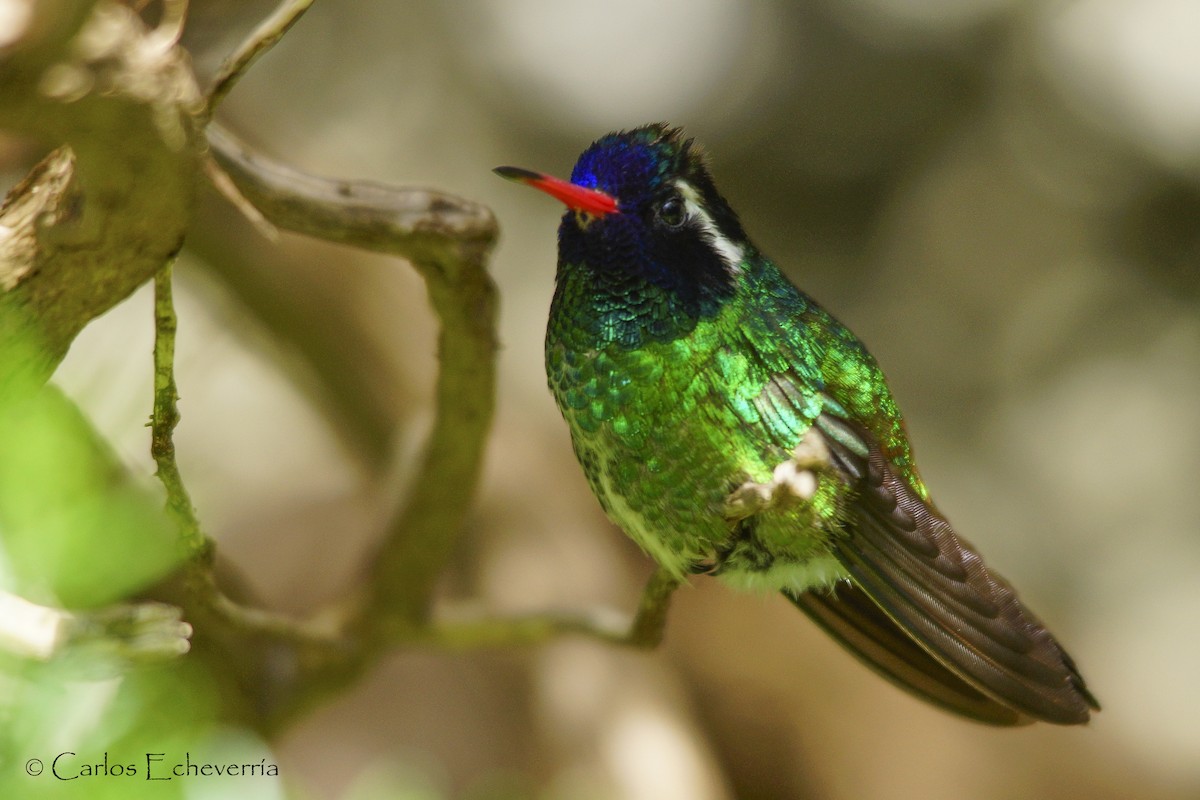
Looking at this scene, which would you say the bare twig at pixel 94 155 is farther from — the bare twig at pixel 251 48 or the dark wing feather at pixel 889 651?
the dark wing feather at pixel 889 651

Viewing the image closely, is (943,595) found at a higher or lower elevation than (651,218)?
lower

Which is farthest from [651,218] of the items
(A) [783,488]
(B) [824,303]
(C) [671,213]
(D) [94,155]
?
(B) [824,303]

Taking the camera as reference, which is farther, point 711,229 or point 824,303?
point 824,303

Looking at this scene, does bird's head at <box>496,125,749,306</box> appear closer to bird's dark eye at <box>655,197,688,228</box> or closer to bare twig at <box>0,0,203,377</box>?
bird's dark eye at <box>655,197,688,228</box>

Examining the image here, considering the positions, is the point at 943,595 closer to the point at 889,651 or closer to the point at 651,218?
the point at 889,651

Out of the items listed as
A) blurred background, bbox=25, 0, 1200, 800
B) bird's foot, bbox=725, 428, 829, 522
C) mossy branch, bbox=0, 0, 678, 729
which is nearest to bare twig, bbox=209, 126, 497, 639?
mossy branch, bbox=0, 0, 678, 729

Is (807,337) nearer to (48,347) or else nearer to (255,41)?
(255,41)

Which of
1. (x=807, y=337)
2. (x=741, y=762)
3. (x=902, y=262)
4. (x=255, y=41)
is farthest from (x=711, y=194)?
(x=902, y=262)

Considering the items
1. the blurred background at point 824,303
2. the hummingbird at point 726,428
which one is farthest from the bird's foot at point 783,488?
the blurred background at point 824,303
